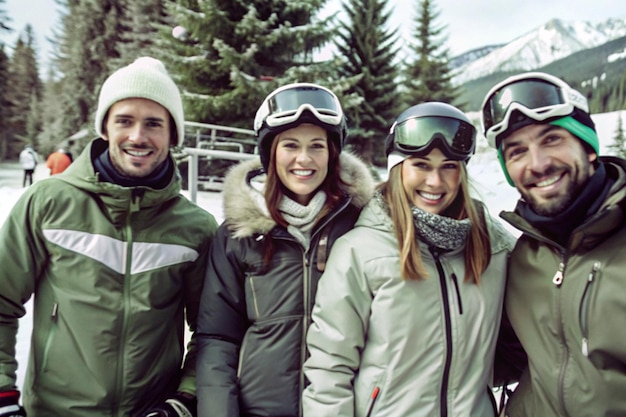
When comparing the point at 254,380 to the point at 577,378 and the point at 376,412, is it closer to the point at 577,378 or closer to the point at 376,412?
the point at 376,412

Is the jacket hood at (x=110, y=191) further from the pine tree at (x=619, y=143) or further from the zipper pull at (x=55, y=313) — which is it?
the pine tree at (x=619, y=143)

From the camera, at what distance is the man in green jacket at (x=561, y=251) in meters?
1.95

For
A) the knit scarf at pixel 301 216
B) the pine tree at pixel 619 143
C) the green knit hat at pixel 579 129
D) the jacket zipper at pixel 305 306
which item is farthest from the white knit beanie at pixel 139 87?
the pine tree at pixel 619 143

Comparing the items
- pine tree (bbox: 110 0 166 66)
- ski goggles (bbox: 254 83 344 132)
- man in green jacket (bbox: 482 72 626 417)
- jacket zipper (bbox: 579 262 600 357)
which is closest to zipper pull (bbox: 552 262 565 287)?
man in green jacket (bbox: 482 72 626 417)

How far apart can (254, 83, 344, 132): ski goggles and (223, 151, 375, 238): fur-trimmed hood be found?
281 mm

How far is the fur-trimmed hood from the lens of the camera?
94.7 inches

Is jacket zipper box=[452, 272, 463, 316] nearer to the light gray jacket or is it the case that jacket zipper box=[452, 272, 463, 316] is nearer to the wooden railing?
the light gray jacket

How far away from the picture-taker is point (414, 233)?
2215 millimetres

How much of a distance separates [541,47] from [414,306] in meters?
30.6

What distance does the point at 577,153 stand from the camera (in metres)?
2.29

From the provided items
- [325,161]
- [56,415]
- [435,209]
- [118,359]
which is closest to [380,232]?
[435,209]

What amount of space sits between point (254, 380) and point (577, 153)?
2167mm

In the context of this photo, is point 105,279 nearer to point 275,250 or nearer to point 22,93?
point 275,250

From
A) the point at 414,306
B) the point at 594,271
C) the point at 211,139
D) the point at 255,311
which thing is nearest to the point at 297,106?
the point at 255,311
